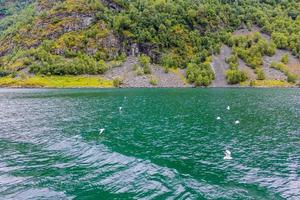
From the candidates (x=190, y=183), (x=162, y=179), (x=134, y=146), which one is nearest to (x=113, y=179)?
(x=162, y=179)

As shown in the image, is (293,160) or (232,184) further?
(293,160)

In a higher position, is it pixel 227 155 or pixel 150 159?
pixel 227 155

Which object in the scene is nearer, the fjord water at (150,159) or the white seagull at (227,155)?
the fjord water at (150,159)

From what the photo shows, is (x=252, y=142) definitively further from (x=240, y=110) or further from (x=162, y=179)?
(x=240, y=110)

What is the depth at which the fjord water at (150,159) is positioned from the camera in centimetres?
3584

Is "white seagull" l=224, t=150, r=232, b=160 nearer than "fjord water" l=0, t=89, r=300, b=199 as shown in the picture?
No

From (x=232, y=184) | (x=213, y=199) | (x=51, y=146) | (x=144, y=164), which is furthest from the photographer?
(x=51, y=146)

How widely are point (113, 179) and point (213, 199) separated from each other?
38.9 ft

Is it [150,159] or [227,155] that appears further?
[227,155]

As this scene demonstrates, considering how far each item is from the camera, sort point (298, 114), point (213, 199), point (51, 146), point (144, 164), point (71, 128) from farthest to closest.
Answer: point (298, 114)
point (71, 128)
point (51, 146)
point (144, 164)
point (213, 199)

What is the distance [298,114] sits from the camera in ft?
310

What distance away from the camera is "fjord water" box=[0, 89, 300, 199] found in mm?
35844

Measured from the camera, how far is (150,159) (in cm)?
4788

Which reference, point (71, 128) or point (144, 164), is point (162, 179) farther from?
point (71, 128)
